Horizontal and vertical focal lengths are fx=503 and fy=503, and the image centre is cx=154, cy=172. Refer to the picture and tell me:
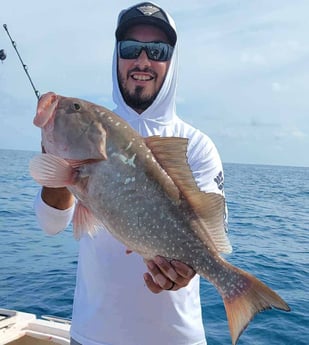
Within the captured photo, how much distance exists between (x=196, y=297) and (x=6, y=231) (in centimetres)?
1298

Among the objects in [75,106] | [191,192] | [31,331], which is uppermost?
[75,106]

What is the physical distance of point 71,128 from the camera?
247 cm

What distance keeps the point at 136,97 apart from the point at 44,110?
0.96 m

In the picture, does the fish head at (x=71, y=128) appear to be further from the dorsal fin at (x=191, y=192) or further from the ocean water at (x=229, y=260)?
the ocean water at (x=229, y=260)

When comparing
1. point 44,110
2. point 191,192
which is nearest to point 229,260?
point 191,192

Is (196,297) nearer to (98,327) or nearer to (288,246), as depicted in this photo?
(98,327)

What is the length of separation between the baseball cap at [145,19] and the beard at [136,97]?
318 millimetres

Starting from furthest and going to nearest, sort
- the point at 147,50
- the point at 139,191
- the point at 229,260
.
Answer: the point at 229,260, the point at 147,50, the point at 139,191

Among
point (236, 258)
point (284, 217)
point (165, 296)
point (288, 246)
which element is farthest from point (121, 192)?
point (284, 217)

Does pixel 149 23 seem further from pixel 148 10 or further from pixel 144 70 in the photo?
pixel 144 70

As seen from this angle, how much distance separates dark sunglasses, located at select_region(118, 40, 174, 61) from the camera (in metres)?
3.13

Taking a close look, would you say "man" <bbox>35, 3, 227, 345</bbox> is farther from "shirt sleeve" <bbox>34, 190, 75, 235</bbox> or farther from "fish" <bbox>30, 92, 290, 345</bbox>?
"fish" <bbox>30, 92, 290, 345</bbox>

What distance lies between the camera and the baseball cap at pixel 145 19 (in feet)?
10.4

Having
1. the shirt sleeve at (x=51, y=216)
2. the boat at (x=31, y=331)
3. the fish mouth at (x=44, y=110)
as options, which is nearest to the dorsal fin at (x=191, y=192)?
the fish mouth at (x=44, y=110)
